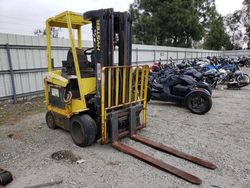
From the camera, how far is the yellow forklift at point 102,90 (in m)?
2.90

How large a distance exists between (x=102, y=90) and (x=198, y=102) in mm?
3062

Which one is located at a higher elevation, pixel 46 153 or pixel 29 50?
pixel 29 50

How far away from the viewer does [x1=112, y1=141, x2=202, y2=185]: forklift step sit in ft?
7.50

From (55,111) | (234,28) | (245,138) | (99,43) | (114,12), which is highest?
(234,28)

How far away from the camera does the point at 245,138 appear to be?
11.4ft

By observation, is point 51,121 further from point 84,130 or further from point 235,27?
point 235,27

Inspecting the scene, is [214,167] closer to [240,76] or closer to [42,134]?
[42,134]

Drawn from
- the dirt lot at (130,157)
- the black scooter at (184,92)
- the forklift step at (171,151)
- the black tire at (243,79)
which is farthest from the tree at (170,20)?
the forklift step at (171,151)

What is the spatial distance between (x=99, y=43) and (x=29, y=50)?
13.5 ft

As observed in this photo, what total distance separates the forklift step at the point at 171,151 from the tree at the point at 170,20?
1420 cm

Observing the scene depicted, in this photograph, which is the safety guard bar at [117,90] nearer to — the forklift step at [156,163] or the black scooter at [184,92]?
the forklift step at [156,163]

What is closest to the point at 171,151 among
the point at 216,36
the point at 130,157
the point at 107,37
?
the point at 130,157

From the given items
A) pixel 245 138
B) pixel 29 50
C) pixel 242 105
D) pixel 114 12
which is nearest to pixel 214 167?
pixel 245 138

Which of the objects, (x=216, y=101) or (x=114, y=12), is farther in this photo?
(x=216, y=101)
